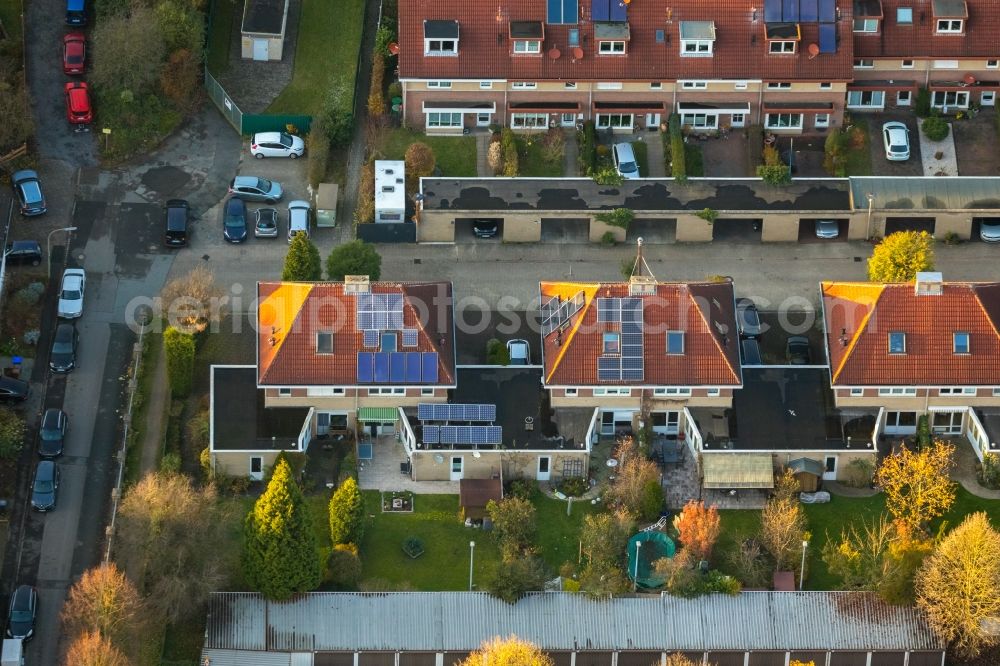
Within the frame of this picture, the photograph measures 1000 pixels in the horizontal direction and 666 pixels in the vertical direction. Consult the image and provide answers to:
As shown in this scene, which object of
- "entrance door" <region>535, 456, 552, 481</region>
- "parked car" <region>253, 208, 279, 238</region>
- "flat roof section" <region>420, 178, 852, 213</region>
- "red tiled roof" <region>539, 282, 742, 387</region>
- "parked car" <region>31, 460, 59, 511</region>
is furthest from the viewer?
"flat roof section" <region>420, 178, 852, 213</region>

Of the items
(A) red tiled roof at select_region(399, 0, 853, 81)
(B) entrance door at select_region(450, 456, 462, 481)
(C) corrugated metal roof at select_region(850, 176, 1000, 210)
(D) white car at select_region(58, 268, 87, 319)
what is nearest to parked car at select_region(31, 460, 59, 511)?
(D) white car at select_region(58, 268, 87, 319)

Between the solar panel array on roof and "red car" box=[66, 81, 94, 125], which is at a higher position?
"red car" box=[66, 81, 94, 125]

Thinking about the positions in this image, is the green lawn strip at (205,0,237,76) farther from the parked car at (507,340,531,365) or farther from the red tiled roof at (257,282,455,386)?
the parked car at (507,340,531,365)

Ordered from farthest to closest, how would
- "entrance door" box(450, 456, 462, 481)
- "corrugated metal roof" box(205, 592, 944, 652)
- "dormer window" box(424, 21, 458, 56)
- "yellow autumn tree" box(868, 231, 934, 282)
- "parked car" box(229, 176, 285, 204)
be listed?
1. "dormer window" box(424, 21, 458, 56)
2. "parked car" box(229, 176, 285, 204)
3. "yellow autumn tree" box(868, 231, 934, 282)
4. "entrance door" box(450, 456, 462, 481)
5. "corrugated metal roof" box(205, 592, 944, 652)

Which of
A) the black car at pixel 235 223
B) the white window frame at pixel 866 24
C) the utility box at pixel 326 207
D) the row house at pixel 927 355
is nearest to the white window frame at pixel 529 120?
the utility box at pixel 326 207

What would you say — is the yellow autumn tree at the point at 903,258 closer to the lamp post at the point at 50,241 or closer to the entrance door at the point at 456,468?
the entrance door at the point at 456,468

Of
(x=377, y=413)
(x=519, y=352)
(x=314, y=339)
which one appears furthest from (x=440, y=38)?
(x=377, y=413)
